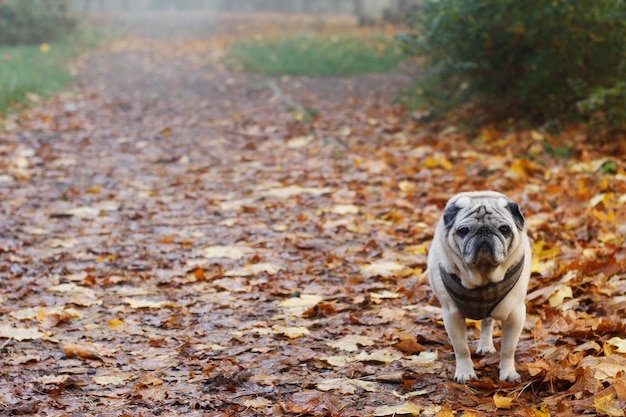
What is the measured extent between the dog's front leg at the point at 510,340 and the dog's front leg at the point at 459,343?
6.8 inches

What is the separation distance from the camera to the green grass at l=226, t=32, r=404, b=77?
776 inches

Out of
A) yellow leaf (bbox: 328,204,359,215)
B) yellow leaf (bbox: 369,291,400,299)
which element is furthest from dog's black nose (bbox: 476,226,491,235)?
yellow leaf (bbox: 328,204,359,215)

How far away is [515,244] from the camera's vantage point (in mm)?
3574

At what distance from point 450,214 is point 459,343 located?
2.29 ft

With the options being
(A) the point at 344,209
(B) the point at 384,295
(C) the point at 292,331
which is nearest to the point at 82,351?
(C) the point at 292,331

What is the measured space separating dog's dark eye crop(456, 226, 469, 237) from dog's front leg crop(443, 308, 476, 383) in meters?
0.47

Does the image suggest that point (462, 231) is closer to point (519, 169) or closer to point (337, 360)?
point (337, 360)

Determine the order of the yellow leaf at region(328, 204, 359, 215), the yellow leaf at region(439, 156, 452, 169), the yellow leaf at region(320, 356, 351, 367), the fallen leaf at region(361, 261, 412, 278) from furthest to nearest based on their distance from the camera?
the yellow leaf at region(439, 156, 452, 169), the yellow leaf at region(328, 204, 359, 215), the fallen leaf at region(361, 261, 412, 278), the yellow leaf at region(320, 356, 351, 367)

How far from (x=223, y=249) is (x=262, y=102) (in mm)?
9465

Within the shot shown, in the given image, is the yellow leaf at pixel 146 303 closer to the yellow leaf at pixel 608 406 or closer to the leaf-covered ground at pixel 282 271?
the leaf-covered ground at pixel 282 271

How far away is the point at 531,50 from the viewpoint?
9859 millimetres

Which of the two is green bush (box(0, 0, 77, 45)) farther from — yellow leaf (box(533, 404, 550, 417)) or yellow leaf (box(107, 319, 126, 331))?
yellow leaf (box(533, 404, 550, 417))

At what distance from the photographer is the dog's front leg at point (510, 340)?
3.75m

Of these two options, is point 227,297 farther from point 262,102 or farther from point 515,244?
point 262,102
